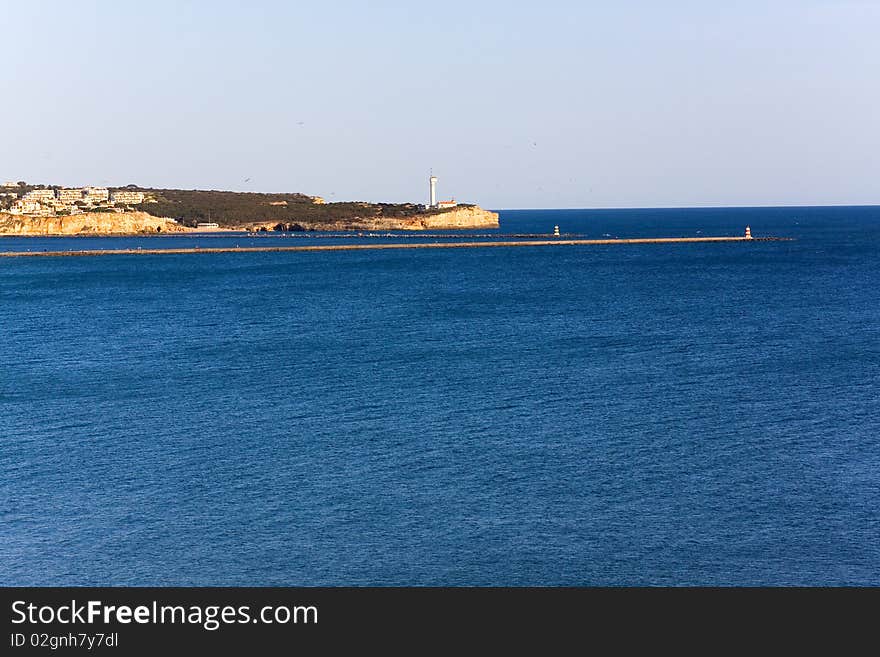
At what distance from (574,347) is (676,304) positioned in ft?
75.9

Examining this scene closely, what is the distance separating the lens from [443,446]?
36000mm

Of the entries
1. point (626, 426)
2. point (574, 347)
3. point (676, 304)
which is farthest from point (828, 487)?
point (676, 304)

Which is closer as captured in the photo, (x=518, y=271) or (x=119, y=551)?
(x=119, y=551)

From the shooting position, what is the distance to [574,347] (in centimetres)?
5675

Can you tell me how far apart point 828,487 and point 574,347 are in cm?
2614

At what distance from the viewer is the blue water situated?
26719 mm

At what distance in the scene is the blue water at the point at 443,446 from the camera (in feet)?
87.7

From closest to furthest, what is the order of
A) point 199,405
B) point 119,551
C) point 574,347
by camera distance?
point 119,551 → point 199,405 → point 574,347

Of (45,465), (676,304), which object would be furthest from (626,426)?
(676,304)

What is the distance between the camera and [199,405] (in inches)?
1689

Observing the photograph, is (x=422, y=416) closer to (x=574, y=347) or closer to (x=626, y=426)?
(x=626, y=426)
